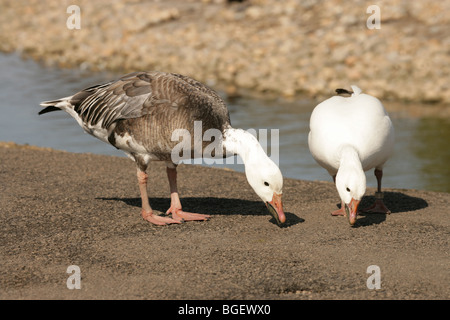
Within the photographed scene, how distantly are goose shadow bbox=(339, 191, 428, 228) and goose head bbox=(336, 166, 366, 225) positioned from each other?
1.86ft

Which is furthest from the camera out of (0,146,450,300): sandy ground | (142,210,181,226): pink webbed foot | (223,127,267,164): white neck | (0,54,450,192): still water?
(0,54,450,192): still water

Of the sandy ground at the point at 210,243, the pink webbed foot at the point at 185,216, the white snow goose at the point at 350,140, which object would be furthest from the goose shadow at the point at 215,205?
the white snow goose at the point at 350,140

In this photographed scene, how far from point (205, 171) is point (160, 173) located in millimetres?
809

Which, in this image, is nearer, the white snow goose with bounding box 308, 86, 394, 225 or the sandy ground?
the sandy ground

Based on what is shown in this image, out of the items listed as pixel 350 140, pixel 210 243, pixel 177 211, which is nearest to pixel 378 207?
pixel 350 140

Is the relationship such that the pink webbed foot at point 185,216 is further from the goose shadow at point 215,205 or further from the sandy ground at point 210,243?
the goose shadow at point 215,205

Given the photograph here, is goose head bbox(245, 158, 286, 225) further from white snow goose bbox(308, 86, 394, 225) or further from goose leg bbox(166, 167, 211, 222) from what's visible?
goose leg bbox(166, 167, 211, 222)

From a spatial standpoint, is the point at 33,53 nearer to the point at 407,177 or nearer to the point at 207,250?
the point at 407,177

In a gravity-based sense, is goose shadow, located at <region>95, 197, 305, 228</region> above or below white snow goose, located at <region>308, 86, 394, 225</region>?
below

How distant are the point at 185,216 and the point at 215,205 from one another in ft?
3.05

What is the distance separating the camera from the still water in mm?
13281

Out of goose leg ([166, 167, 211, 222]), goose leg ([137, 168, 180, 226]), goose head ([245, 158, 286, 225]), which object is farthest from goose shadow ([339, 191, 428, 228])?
goose leg ([137, 168, 180, 226])

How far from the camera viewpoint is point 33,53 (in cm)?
2742

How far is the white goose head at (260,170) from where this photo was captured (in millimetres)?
8043
